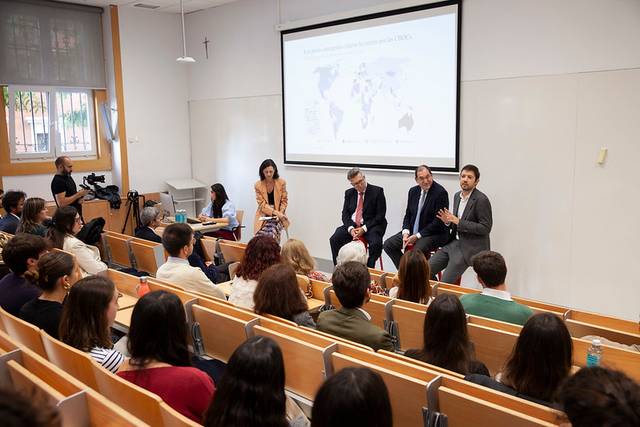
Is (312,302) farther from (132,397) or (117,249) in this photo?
(117,249)

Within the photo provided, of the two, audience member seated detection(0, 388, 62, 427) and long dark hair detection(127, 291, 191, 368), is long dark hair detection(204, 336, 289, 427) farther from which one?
audience member seated detection(0, 388, 62, 427)

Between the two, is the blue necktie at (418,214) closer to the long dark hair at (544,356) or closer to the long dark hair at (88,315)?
the long dark hair at (544,356)

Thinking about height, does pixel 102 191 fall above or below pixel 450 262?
above

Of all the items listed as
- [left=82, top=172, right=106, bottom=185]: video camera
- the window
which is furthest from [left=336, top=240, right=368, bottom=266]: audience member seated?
the window

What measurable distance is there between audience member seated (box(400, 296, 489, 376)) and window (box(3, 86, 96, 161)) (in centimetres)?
733

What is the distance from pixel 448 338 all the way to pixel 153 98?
7553 mm

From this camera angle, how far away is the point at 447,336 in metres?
2.28

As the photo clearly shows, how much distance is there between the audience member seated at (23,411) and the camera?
2.59 feet

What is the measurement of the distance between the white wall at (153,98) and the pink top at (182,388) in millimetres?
7017

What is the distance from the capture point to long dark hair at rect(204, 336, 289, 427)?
4.98ft

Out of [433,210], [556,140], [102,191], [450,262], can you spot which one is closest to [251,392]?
[450,262]

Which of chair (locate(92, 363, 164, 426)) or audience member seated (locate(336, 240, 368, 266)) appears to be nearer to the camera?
chair (locate(92, 363, 164, 426))

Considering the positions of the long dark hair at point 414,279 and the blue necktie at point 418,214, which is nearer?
the long dark hair at point 414,279

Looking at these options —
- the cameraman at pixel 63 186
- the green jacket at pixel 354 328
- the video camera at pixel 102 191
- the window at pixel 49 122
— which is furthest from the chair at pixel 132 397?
the window at pixel 49 122
